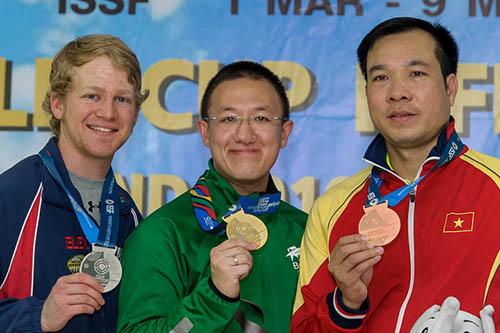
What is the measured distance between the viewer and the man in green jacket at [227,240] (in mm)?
2395

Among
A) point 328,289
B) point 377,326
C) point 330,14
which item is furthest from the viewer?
point 330,14

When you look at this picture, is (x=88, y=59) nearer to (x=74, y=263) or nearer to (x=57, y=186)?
(x=57, y=186)

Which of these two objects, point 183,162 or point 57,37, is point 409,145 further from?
point 57,37

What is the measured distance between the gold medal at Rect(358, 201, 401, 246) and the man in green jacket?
0.35 metres

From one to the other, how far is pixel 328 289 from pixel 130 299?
61 cm

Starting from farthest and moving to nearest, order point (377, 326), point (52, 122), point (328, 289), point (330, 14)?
point (330, 14), point (52, 122), point (328, 289), point (377, 326)

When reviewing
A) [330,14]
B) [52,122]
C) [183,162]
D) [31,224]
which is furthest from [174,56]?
[31,224]

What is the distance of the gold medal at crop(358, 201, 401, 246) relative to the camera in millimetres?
2377

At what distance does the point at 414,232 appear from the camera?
247 centimetres

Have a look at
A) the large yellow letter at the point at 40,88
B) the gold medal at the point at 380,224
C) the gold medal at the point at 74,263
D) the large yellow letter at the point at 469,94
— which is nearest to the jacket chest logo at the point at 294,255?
the gold medal at the point at 380,224

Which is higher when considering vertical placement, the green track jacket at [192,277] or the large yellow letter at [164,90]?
the large yellow letter at [164,90]

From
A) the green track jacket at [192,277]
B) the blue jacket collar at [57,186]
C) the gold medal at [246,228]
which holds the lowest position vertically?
the green track jacket at [192,277]

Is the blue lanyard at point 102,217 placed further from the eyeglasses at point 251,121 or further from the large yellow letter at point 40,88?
the large yellow letter at point 40,88

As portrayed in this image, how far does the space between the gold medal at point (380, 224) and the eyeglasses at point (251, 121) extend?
467mm
